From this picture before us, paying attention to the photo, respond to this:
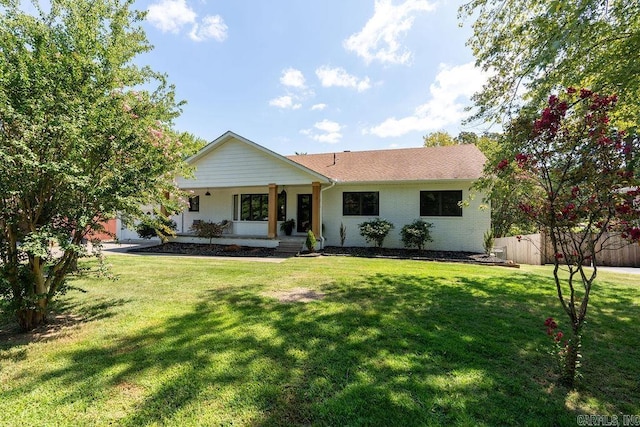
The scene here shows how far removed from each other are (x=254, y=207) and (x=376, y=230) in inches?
289

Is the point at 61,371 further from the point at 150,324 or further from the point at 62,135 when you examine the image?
the point at 62,135

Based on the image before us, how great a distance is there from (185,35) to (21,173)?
969 centimetres

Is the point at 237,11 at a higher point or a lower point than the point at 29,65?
higher

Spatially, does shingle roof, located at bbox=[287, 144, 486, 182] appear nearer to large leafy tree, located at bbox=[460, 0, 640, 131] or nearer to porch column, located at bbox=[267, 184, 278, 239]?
porch column, located at bbox=[267, 184, 278, 239]

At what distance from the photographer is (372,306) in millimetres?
5281

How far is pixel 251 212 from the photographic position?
16578 millimetres

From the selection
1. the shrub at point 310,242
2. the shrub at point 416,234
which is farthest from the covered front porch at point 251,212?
the shrub at point 416,234

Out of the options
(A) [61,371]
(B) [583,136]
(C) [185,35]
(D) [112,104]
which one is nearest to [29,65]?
(D) [112,104]

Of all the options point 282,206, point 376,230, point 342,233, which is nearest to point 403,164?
point 376,230

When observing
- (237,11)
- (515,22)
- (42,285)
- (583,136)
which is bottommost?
(42,285)

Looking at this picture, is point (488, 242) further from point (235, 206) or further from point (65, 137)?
point (65, 137)

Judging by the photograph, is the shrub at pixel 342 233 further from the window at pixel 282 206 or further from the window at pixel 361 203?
the window at pixel 282 206

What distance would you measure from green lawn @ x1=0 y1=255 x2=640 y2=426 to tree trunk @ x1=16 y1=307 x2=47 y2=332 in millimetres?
452

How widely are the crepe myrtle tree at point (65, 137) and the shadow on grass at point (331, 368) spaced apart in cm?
157
